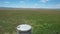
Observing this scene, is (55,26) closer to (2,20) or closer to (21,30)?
(21,30)

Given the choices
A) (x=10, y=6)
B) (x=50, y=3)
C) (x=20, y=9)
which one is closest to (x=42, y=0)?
(x=50, y=3)

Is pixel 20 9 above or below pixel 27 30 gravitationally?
above

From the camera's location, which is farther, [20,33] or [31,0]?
[31,0]

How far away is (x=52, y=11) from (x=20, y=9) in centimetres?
66

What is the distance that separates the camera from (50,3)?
2863 mm

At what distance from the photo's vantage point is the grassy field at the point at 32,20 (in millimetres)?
2835

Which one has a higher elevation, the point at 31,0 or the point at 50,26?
the point at 31,0

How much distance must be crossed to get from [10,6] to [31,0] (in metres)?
0.45

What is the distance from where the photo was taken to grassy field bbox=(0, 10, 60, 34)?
2.84 metres

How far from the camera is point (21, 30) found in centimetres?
237

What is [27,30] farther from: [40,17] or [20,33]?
[40,17]

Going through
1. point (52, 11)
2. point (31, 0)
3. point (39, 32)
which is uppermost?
point (31, 0)

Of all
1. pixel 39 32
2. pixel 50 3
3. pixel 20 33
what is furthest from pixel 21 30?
pixel 50 3

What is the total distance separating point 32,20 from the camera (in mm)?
2863
